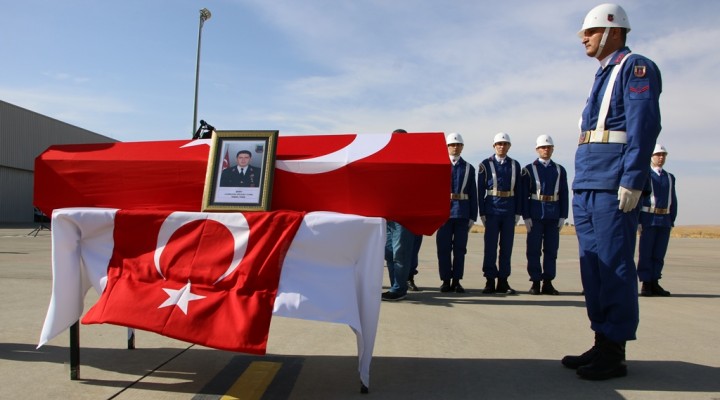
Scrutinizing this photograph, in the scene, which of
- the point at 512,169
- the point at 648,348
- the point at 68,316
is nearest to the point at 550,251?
the point at 512,169

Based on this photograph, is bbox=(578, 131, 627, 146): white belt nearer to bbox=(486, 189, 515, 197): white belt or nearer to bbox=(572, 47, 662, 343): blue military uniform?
bbox=(572, 47, 662, 343): blue military uniform

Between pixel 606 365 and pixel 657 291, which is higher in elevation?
pixel 606 365

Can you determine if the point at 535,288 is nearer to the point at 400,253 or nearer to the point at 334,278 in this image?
the point at 400,253

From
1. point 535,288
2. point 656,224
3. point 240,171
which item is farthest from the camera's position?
point 656,224

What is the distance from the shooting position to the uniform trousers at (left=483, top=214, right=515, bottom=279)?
7.15 metres

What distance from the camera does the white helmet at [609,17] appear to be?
3.42m

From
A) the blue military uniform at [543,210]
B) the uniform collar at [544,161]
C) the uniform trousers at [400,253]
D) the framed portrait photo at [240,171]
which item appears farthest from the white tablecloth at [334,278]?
the uniform collar at [544,161]

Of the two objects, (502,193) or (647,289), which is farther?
(647,289)

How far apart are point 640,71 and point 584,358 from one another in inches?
69.6

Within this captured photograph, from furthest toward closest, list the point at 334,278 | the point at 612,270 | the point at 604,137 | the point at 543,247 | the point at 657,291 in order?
the point at 543,247, the point at 657,291, the point at 604,137, the point at 612,270, the point at 334,278

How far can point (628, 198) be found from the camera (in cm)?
312

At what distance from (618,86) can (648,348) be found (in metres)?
1.98

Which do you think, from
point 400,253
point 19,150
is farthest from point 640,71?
point 19,150

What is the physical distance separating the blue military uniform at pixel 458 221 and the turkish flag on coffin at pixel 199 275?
444 cm
